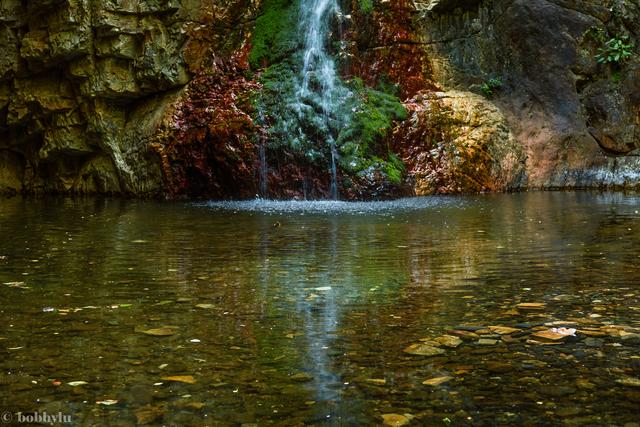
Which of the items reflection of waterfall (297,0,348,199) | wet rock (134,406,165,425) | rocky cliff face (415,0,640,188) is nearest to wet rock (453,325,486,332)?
wet rock (134,406,165,425)

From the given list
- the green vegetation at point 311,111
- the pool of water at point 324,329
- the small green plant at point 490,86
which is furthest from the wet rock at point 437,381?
the small green plant at point 490,86

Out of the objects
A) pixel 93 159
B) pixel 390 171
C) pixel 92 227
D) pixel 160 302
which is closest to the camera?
pixel 160 302

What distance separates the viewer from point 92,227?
9930 mm

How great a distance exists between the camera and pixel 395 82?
58.0 ft

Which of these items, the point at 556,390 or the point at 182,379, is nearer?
the point at 556,390

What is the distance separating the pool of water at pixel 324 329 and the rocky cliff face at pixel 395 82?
28.1ft

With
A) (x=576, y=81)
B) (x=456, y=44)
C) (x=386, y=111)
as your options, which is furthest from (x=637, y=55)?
(x=386, y=111)

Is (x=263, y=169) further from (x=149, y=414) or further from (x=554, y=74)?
(x=149, y=414)

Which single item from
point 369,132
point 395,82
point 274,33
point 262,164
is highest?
point 274,33

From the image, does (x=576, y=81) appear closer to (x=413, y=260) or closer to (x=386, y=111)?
(x=386, y=111)

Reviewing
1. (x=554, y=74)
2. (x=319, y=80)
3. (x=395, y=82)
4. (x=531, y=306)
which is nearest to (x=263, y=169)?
(x=319, y=80)

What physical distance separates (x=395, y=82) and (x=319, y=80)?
2.24 meters

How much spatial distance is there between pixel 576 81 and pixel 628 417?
54.3 feet

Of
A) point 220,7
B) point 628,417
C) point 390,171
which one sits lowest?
point 628,417
